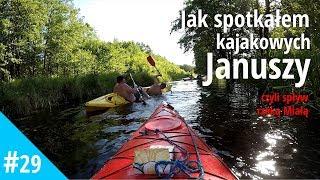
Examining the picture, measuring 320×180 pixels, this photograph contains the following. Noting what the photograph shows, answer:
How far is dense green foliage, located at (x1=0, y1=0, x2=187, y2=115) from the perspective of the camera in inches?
549

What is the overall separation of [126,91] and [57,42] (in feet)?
31.3

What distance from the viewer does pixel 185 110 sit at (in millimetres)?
12414

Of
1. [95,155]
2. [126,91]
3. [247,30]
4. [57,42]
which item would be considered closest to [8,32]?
[57,42]

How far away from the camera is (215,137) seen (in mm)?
8039

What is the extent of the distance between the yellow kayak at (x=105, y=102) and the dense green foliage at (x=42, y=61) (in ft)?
8.30

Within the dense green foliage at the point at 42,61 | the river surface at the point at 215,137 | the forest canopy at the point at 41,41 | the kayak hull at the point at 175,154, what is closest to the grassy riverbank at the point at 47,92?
the dense green foliage at the point at 42,61

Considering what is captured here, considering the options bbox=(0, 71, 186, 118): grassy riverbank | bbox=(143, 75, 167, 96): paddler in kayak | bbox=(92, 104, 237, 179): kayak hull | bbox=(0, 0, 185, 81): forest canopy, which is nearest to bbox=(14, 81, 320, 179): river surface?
bbox=(92, 104, 237, 179): kayak hull

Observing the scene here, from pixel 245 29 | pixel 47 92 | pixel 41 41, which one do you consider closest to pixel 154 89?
pixel 47 92

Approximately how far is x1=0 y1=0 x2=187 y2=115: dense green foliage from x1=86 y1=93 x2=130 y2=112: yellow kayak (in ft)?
8.30

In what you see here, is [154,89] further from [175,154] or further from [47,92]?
[175,154]

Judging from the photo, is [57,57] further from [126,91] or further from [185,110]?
[185,110]

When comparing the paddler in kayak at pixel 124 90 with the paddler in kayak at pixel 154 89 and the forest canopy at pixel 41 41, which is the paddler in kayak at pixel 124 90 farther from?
the forest canopy at pixel 41 41

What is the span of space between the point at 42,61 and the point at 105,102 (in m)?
10.6

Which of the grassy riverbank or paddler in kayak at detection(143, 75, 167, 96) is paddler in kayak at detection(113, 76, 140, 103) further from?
the grassy riverbank
